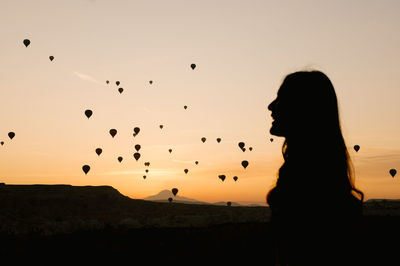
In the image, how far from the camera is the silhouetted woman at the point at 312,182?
411 cm

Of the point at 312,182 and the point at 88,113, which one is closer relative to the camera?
the point at 312,182

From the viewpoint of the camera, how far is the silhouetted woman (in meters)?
4.11

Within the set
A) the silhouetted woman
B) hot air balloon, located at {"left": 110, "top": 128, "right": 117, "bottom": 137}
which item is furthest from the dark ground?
hot air balloon, located at {"left": 110, "top": 128, "right": 117, "bottom": 137}

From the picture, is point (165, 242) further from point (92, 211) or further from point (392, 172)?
point (392, 172)

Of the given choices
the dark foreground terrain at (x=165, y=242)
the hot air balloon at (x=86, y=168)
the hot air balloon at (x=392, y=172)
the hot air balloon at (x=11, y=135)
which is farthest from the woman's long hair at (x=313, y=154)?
the hot air balloon at (x=11, y=135)

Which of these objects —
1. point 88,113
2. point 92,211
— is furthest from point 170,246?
point 88,113

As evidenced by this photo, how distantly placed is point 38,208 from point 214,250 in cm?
2441

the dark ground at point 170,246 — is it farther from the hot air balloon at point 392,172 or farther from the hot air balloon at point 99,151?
the hot air balloon at point 99,151

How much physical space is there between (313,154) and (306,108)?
1.32 feet

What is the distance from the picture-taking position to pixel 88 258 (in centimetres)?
1438

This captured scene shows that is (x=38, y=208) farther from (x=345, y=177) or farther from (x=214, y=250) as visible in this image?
(x=345, y=177)

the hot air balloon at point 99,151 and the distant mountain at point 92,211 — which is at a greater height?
the hot air balloon at point 99,151

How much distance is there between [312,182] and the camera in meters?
4.27

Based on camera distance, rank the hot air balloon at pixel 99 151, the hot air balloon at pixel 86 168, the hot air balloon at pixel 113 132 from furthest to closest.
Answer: the hot air balloon at pixel 99 151 < the hot air balloon at pixel 113 132 < the hot air balloon at pixel 86 168
